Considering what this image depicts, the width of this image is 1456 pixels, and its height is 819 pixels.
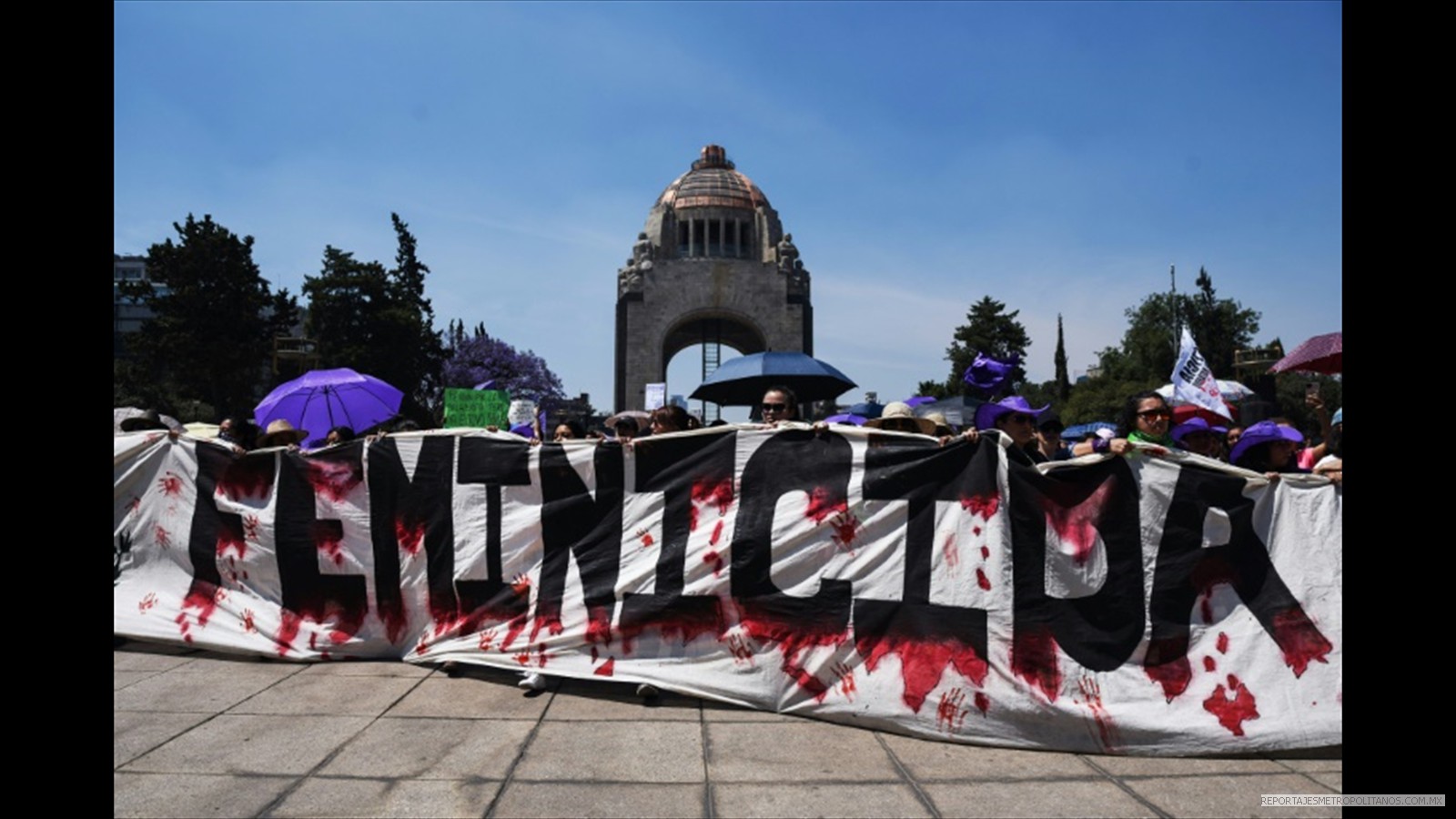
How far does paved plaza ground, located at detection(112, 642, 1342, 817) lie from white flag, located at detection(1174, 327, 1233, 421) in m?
3.54

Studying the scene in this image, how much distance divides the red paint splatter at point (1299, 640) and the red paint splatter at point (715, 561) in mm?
2918

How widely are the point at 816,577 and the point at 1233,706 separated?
7.04 ft

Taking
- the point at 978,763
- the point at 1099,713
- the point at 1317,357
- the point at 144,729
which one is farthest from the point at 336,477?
the point at 1317,357

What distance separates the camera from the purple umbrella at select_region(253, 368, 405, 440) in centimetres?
1112

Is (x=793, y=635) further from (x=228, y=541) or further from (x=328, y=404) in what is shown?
(x=328, y=404)

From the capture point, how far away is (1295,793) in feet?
11.7

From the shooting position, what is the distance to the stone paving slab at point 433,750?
12.1 ft

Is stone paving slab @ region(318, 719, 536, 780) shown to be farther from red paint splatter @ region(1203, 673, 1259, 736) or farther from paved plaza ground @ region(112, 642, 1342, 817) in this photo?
red paint splatter @ region(1203, 673, 1259, 736)

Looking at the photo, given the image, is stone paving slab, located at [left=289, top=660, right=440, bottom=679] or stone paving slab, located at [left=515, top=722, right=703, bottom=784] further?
stone paving slab, located at [left=289, top=660, right=440, bottom=679]

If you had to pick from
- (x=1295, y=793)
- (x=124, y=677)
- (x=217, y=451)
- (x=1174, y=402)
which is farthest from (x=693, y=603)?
(x=1174, y=402)

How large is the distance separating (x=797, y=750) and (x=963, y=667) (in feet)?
3.28

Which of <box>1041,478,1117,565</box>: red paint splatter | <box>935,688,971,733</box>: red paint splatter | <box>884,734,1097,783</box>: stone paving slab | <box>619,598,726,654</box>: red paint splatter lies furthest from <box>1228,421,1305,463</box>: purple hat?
<box>619,598,726,654</box>: red paint splatter
